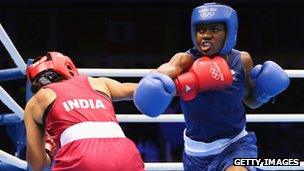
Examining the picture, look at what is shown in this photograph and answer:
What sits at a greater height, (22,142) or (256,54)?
(22,142)

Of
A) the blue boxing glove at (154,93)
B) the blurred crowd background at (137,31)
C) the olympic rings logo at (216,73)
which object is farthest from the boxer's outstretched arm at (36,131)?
the blurred crowd background at (137,31)

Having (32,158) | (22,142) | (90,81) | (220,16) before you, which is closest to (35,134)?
(32,158)

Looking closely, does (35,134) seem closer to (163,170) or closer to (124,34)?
(163,170)

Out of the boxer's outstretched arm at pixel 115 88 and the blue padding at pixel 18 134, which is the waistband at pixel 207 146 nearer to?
the boxer's outstretched arm at pixel 115 88

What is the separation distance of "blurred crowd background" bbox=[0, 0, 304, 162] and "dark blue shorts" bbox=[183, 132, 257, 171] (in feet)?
12.9

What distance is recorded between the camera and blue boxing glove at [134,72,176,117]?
207cm

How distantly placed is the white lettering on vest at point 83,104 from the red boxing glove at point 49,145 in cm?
15

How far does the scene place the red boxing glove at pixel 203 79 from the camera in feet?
7.09

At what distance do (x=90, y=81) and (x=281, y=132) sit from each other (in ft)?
14.0

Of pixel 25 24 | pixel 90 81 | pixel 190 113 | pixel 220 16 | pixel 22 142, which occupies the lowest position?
pixel 25 24

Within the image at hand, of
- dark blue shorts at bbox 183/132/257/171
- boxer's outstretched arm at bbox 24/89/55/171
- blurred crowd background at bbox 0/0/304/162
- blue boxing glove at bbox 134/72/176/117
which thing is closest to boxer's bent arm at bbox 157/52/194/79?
blue boxing glove at bbox 134/72/176/117

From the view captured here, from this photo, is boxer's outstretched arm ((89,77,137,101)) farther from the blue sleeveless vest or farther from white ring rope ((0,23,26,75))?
white ring rope ((0,23,26,75))

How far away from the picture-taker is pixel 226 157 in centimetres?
227

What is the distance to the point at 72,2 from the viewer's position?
6.52 m
